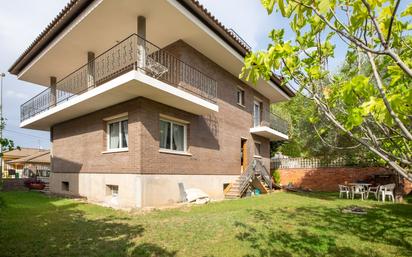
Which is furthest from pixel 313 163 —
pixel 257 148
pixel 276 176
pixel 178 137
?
pixel 178 137

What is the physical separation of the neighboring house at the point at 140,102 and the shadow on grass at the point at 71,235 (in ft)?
8.66

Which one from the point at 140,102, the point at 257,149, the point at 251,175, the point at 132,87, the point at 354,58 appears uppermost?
the point at 132,87

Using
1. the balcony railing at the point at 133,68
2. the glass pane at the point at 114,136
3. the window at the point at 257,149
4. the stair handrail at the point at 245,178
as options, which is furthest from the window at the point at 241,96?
the glass pane at the point at 114,136

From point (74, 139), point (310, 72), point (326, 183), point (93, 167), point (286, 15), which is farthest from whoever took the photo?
point (326, 183)

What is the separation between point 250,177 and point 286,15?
13.9 meters

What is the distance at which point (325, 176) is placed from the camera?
20281 millimetres

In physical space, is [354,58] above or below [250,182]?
above

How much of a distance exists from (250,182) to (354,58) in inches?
510

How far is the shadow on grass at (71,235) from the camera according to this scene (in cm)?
479

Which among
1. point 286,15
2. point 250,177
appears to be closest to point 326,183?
point 250,177

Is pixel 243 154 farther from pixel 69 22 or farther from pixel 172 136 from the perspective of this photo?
pixel 69 22

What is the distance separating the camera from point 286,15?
7.18 feet

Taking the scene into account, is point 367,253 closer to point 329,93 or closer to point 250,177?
point 329,93

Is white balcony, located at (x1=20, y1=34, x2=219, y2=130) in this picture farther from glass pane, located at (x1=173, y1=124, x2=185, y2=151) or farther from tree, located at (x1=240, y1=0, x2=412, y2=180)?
tree, located at (x1=240, y1=0, x2=412, y2=180)
